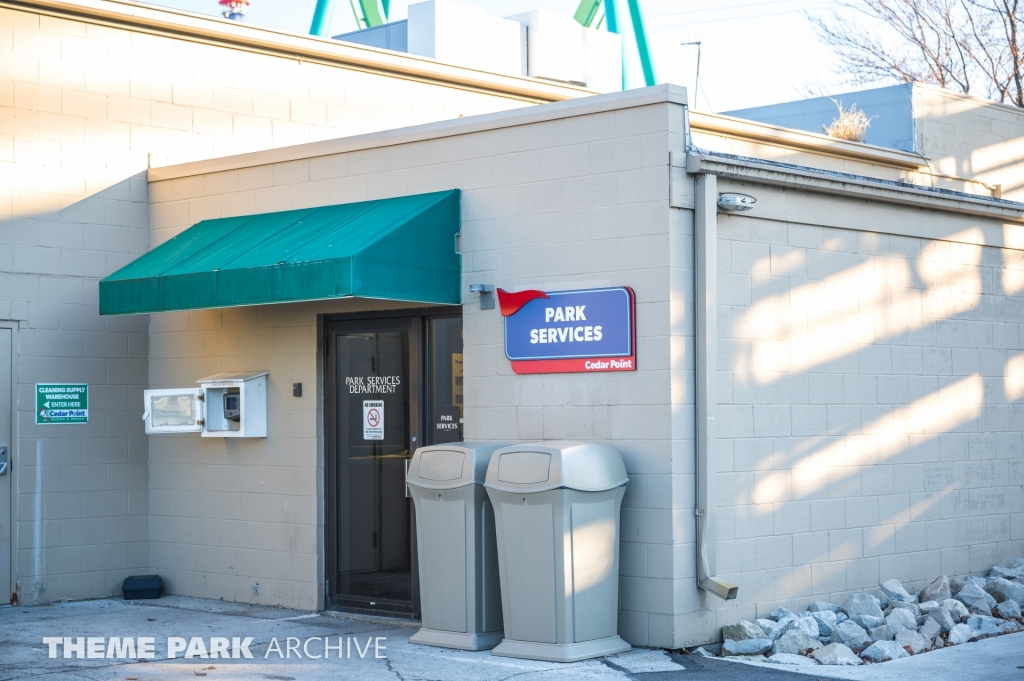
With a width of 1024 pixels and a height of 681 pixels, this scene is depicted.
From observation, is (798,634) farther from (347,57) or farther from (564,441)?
(347,57)

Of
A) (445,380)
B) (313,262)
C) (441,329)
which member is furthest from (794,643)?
(313,262)

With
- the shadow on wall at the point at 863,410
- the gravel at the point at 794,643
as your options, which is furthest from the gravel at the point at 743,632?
the shadow on wall at the point at 863,410

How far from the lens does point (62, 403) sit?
11.2m

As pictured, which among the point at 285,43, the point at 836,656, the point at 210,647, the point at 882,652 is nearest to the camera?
the point at 836,656

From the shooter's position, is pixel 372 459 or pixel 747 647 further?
pixel 372 459

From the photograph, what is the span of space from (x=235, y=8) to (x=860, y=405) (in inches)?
363

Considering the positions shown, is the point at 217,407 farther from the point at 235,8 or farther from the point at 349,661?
the point at 235,8

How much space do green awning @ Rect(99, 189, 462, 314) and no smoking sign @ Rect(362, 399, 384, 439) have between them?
1207 millimetres

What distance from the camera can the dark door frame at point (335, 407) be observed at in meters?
9.72

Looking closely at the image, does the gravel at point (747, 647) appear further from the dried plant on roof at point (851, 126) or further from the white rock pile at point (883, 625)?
the dried plant on roof at point (851, 126)

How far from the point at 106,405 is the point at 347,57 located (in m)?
4.56

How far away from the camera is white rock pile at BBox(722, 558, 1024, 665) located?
8.36m

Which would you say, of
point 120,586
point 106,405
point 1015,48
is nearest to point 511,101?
point 106,405

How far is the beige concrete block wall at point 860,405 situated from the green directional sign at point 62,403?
237 inches
